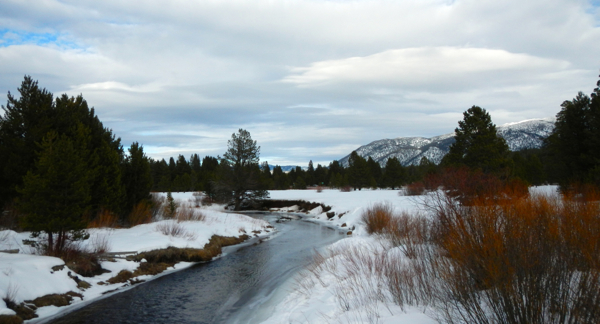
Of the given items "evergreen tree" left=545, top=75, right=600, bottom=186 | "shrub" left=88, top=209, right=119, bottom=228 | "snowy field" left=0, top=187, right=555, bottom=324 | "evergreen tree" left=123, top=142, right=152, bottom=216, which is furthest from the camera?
"evergreen tree" left=545, top=75, right=600, bottom=186

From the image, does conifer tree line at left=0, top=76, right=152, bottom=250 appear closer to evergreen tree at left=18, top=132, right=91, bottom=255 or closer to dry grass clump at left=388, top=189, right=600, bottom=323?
evergreen tree at left=18, top=132, right=91, bottom=255

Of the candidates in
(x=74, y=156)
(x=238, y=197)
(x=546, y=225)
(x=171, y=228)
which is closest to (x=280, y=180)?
(x=238, y=197)

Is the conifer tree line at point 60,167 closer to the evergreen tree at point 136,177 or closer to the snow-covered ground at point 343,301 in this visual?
the evergreen tree at point 136,177

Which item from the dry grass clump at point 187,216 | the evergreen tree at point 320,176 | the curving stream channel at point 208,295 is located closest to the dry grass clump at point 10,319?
the curving stream channel at point 208,295

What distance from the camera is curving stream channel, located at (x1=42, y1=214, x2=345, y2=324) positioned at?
8516 millimetres

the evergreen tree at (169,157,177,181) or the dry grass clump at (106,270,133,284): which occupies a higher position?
the evergreen tree at (169,157,177,181)

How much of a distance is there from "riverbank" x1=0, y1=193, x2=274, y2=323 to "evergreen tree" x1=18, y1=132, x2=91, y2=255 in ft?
3.02

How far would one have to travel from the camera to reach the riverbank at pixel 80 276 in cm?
841

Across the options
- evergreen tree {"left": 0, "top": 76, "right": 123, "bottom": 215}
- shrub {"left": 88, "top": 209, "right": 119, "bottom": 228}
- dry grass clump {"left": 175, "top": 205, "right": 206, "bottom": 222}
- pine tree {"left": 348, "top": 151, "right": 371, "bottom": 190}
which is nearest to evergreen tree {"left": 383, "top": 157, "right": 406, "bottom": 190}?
pine tree {"left": 348, "top": 151, "right": 371, "bottom": 190}

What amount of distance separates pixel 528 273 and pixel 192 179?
83894 mm

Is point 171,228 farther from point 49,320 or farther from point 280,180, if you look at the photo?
point 280,180

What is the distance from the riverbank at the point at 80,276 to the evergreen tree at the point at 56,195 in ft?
3.02

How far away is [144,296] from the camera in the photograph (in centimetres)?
1024

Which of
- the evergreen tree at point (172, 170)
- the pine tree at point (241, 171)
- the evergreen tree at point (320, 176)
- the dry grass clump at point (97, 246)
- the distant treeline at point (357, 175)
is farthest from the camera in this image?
the evergreen tree at point (320, 176)
